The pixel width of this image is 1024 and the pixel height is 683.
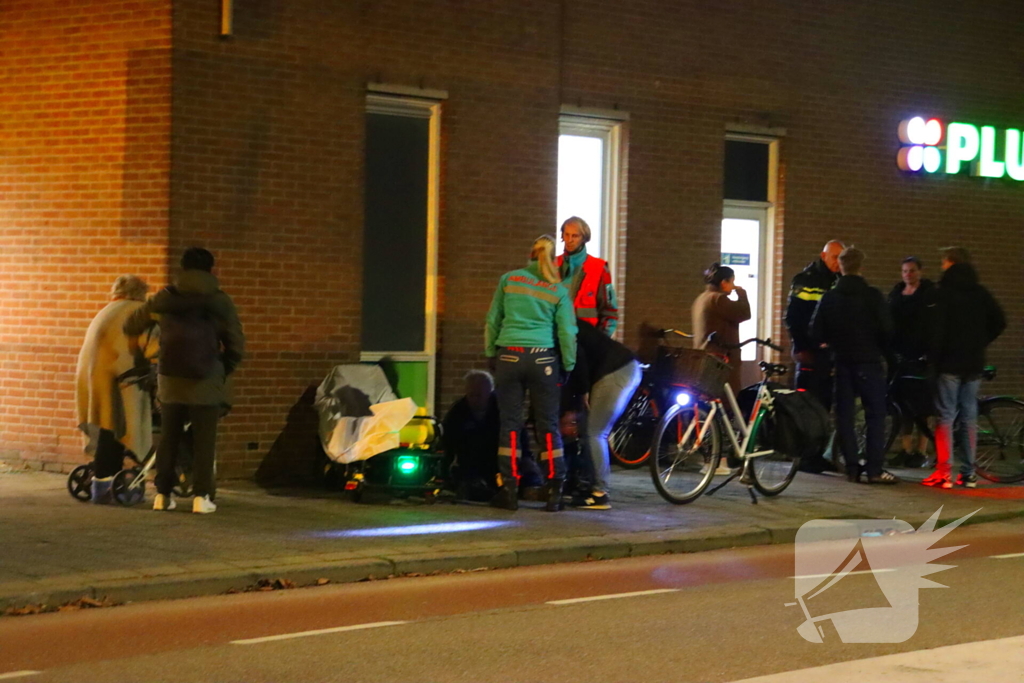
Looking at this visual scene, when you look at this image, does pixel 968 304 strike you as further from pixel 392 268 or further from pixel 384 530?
pixel 384 530

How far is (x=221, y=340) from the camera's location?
419 inches

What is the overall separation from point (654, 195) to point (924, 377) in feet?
10.9

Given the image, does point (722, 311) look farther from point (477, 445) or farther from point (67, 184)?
point (67, 184)

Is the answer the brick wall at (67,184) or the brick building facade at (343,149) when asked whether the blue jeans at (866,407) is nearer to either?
the brick building facade at (343,149)

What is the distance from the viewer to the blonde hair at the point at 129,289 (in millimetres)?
11000

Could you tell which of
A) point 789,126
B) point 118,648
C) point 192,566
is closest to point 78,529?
point 192,566

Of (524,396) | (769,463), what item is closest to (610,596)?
(524,396)

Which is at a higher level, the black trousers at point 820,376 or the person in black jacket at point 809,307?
the person in black jacket at point 809,307

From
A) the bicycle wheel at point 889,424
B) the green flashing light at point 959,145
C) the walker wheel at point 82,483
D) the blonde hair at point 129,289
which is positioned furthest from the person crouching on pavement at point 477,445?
the green flashing light at point 959,145

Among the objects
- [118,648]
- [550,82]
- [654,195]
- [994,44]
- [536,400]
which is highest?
[994,44]

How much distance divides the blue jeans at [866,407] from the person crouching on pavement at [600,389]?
2.73 m

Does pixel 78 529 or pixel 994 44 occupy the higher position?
pixel 994 44

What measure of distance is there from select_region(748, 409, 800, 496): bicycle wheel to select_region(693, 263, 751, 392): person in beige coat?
160cm

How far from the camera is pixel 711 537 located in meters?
10.0
